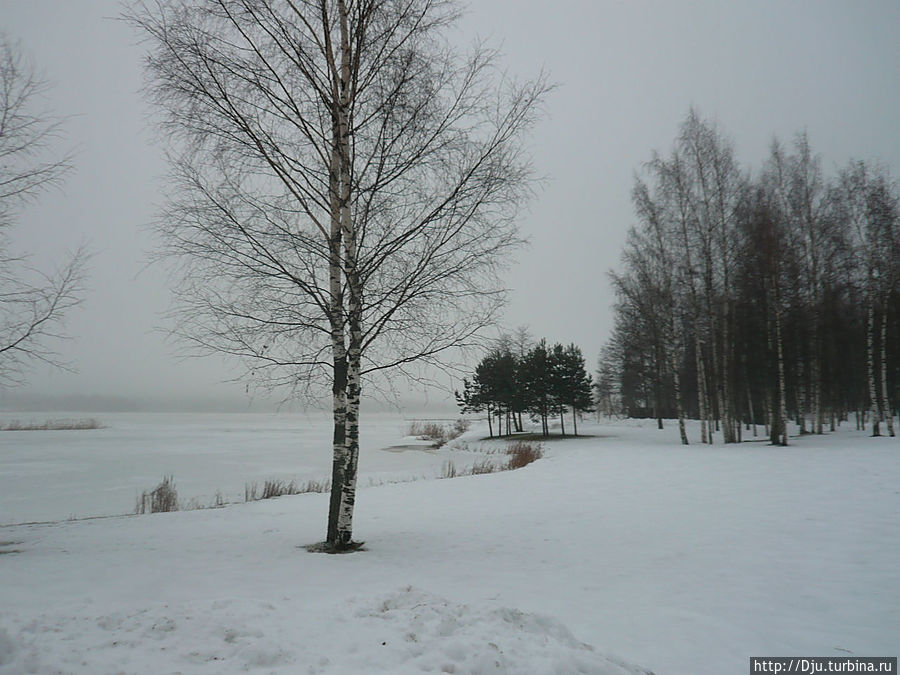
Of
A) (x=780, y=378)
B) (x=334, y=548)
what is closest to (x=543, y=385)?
(x=780, y=378)

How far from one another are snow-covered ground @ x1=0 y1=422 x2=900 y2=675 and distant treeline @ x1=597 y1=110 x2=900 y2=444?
1002cm

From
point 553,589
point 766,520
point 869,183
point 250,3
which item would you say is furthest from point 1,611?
point 869,183

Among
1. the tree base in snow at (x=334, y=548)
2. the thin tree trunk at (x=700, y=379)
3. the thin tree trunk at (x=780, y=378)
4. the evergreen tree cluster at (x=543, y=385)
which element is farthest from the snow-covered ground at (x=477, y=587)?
the evergreen tree cluster at (x=543, y=385)

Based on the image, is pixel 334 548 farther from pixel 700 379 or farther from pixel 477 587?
pixel 700 379

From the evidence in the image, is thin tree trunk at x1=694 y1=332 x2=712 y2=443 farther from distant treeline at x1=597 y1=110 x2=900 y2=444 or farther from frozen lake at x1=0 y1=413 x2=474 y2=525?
frozen lake at x1=0 y1=413 x2=474 y2=525

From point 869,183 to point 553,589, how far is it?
67.9ft

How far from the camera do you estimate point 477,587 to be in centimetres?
438

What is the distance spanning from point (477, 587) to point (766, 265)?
16815 mm

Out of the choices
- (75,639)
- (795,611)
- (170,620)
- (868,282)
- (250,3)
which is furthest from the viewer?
(868,282)

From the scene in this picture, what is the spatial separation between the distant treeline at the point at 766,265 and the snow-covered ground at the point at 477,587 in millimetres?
10024

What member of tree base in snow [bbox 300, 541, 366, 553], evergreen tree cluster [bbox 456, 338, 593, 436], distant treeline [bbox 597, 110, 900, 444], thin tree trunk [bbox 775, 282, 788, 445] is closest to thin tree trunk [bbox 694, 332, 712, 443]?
distant treeline [bbox 597, 110, 900, 444]

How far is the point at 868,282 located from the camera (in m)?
16.2

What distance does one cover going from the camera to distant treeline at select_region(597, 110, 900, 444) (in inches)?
637

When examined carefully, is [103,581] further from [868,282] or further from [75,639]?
[868,282]
